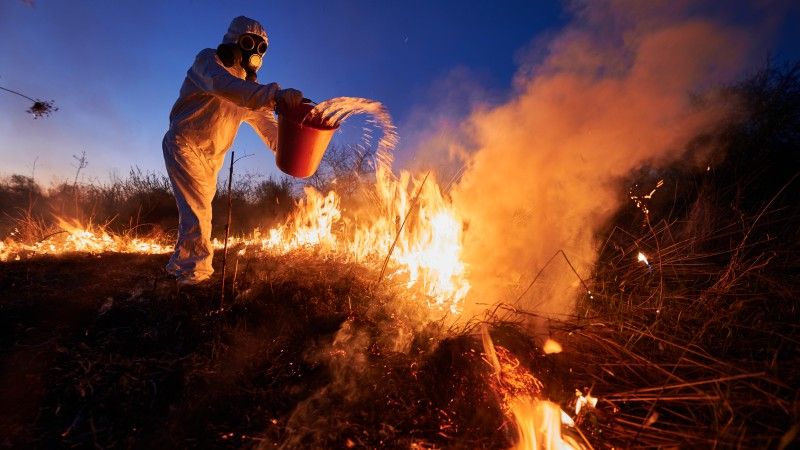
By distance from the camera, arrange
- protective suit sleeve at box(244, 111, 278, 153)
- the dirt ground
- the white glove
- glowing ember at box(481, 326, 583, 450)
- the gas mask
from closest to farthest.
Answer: the dirt ground → glowing ember at box(481, 326, 583, 450) → the white glove → the gas mask → protective suit sleeve at box(244, 111, 278, 153)

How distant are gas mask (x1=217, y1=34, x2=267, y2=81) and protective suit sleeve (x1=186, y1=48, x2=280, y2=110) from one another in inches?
9.6

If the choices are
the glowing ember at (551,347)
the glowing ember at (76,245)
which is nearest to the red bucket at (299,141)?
the glowing ember at (551,347)

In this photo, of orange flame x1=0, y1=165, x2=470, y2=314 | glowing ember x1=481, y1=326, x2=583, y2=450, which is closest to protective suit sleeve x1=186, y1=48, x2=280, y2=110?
orange flame x1=0, y1=165, x2=470, y2=314

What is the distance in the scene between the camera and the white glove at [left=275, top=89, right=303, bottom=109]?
9.68 ft

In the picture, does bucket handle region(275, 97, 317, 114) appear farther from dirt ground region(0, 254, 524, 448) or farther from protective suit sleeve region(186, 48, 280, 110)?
dirt ground region(0, 254, 524, 448)

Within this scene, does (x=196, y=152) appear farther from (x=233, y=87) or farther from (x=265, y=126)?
(x=233, y=87)

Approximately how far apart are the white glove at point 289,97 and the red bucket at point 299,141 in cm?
7

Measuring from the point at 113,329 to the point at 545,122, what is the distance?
4.89 m

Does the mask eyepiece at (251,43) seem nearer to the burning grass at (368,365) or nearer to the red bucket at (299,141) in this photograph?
the red bucket at (299,141)

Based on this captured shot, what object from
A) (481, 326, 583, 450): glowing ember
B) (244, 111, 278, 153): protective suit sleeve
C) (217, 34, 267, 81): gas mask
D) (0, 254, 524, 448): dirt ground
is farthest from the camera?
(244, 111, 278, 153): protective suit sleeve

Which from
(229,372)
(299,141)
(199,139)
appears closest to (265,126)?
(199,139)

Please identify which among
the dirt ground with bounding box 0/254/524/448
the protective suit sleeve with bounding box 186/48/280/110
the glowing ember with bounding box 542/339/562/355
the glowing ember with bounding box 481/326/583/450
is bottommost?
the dirt ground with bounding box 0/254/524/448

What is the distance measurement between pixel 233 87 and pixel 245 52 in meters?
0.85

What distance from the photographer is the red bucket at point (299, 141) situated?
3.14 m
